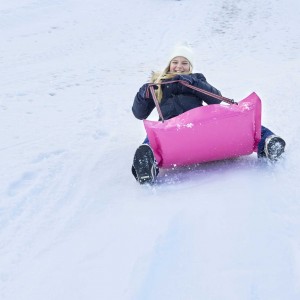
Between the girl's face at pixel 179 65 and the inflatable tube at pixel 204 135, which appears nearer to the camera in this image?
the inflatable tube at pixel 204 135

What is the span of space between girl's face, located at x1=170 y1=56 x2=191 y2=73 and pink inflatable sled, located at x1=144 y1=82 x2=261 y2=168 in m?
0.80

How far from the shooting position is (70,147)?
3328 mm

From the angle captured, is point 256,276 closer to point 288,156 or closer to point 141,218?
point 141,218

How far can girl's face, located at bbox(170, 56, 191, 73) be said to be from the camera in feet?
11.1

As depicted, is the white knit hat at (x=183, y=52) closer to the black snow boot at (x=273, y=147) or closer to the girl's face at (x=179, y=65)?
the girl's face at (x=179, y=65)

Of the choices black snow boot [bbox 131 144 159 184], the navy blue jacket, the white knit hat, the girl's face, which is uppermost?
the white knit hat

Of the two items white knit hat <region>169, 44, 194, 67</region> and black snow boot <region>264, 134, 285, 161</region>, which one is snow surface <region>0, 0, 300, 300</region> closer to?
black snow boot <region>264, 134, 285, 161</region>

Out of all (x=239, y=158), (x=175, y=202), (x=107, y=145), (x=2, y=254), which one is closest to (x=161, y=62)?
(x=107, y=145)

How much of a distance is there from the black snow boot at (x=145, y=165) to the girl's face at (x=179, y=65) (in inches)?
39.5

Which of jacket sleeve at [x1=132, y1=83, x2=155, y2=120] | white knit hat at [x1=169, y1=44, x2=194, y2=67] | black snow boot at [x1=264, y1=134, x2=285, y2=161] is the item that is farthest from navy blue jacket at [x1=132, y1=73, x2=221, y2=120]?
black snow boot at [x1=264, y1=134, x2=285, y2=161]

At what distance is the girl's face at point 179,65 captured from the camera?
3375 millimetres

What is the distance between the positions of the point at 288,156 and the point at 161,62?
4.33m

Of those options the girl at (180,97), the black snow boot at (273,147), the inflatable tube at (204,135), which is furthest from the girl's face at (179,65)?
the black snow boot at (273,147)

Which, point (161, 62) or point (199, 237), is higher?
point (199, 237)
